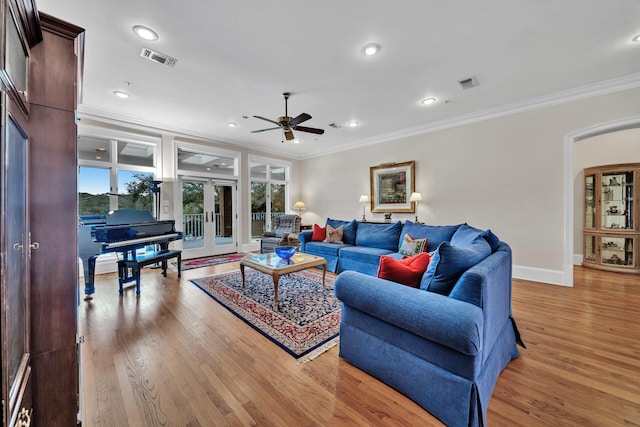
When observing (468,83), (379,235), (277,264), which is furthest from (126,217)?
(468,83)

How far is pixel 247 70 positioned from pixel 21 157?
2.47m

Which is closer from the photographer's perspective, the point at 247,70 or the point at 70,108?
the point at 70,108

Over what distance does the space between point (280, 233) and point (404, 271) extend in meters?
4.43

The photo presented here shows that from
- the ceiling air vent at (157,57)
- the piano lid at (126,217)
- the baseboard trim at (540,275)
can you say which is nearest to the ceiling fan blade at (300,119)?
the ceiling air vent at (157,57)

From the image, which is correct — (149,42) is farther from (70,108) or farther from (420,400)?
(420,400)

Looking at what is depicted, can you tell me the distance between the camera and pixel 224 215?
623cm

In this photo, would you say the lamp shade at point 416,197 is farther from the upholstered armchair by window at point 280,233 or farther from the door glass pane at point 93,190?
the door glass pane at point 93,190

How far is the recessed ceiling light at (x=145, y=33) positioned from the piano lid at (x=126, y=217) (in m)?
2.44

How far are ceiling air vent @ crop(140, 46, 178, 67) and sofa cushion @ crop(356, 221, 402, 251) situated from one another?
367 centimetres

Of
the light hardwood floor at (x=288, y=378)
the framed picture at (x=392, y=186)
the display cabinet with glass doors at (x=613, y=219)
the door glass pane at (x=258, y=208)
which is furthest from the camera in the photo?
the door glass pane at (x=258, y=208)

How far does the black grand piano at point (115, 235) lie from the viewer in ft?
10.2

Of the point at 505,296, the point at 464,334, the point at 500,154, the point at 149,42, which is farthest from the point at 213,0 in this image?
the point at 500,154

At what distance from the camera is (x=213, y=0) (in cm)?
199

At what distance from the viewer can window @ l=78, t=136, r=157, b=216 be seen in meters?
4.20
